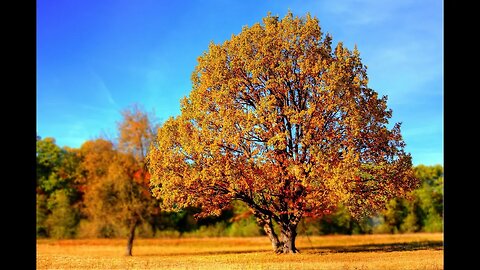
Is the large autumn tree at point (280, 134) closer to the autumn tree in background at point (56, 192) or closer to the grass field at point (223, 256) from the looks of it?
the grass field at point (223, 256)

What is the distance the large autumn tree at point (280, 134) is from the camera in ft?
74.9

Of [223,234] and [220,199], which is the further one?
[223,234]

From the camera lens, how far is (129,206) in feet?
93.2

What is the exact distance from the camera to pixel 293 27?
79.8 ft

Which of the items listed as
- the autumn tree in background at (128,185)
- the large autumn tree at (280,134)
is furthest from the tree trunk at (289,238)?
the autumn tree in background at (128,185)

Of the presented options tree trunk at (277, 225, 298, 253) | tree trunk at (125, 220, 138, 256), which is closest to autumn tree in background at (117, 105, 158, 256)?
tree trunk at (125, 220, 138, 256)

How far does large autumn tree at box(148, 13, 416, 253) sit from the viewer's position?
22828 mm

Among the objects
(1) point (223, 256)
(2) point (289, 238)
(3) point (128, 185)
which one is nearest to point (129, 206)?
(3) point (128, 185)

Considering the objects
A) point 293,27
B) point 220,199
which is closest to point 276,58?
point 293,27

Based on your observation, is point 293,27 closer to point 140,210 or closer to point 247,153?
point 247,153

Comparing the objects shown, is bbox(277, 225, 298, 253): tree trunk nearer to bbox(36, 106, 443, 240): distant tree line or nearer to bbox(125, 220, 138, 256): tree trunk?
bbox(36, 106, 443, 240): distant tree line

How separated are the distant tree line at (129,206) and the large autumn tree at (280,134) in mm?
2466

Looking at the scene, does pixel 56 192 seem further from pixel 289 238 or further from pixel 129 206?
pixel 289 238
